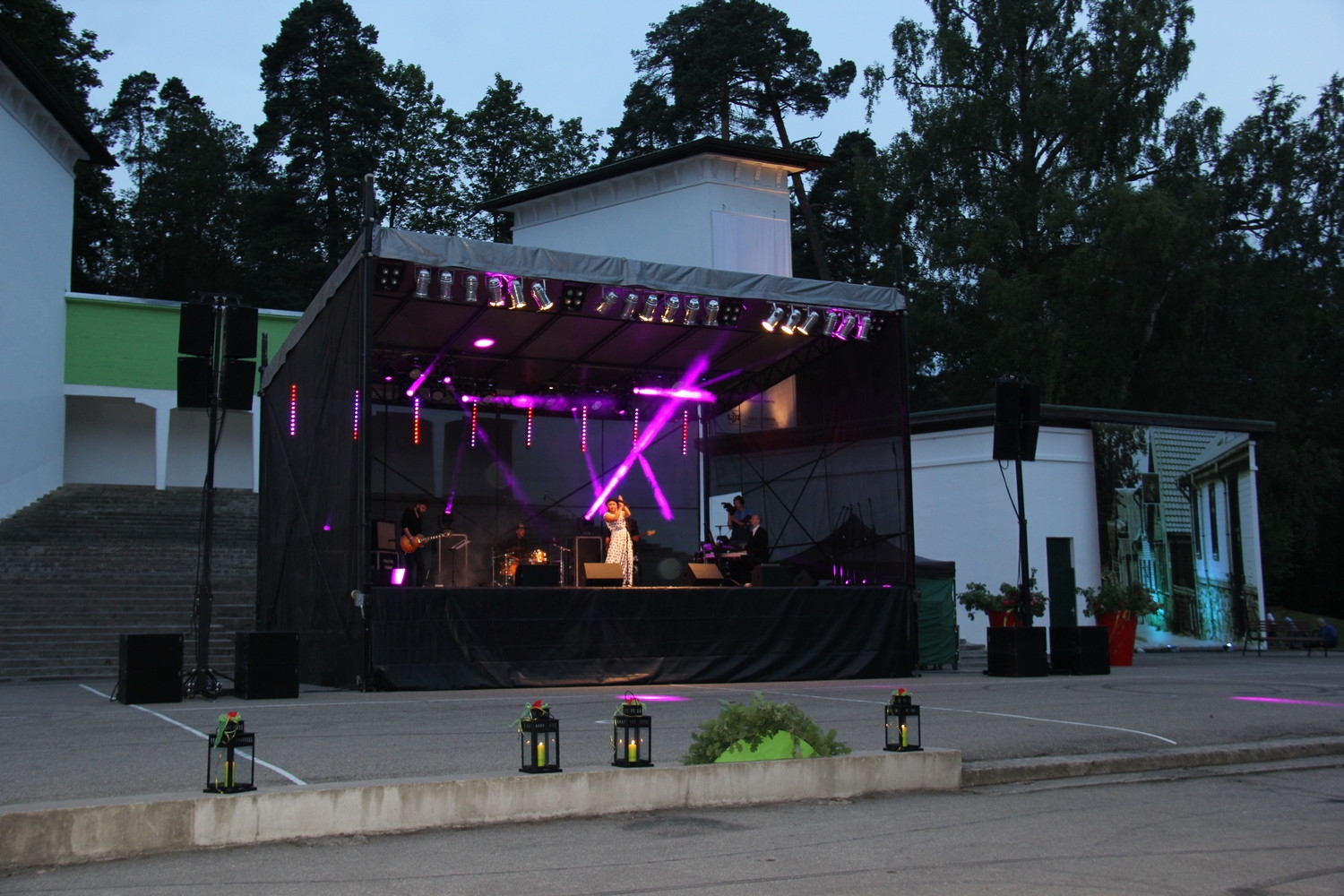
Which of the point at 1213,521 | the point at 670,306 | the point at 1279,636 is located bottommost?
the point at 1279,636

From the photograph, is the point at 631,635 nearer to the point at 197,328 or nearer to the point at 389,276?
the point at 389,276

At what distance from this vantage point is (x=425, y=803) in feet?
19.8

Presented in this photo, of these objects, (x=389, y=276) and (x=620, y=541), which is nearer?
(x=389, y=276)

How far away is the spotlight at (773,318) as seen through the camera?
16.9 meters

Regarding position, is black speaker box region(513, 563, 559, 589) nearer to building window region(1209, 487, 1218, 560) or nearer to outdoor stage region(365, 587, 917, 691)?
outdoor stage region(365, 587, 917, 691)

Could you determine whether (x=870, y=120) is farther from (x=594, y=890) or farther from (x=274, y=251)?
(x=594, y=890)

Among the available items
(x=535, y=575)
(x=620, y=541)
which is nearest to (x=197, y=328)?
(x=535, y=575)

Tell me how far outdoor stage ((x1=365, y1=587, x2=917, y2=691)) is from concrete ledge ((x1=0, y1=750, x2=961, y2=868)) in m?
7.06

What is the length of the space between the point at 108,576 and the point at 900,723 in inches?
734

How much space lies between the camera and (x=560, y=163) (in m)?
44.4

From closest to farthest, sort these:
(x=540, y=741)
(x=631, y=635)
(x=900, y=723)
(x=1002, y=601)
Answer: (x=540, y=741), (x=900, y=723), (x=631, y=635), (x=1002, y=601)

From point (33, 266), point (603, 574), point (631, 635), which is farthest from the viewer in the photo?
point (33, 266)

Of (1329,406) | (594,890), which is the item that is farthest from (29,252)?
(1329,406)

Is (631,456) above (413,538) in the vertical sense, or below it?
above
